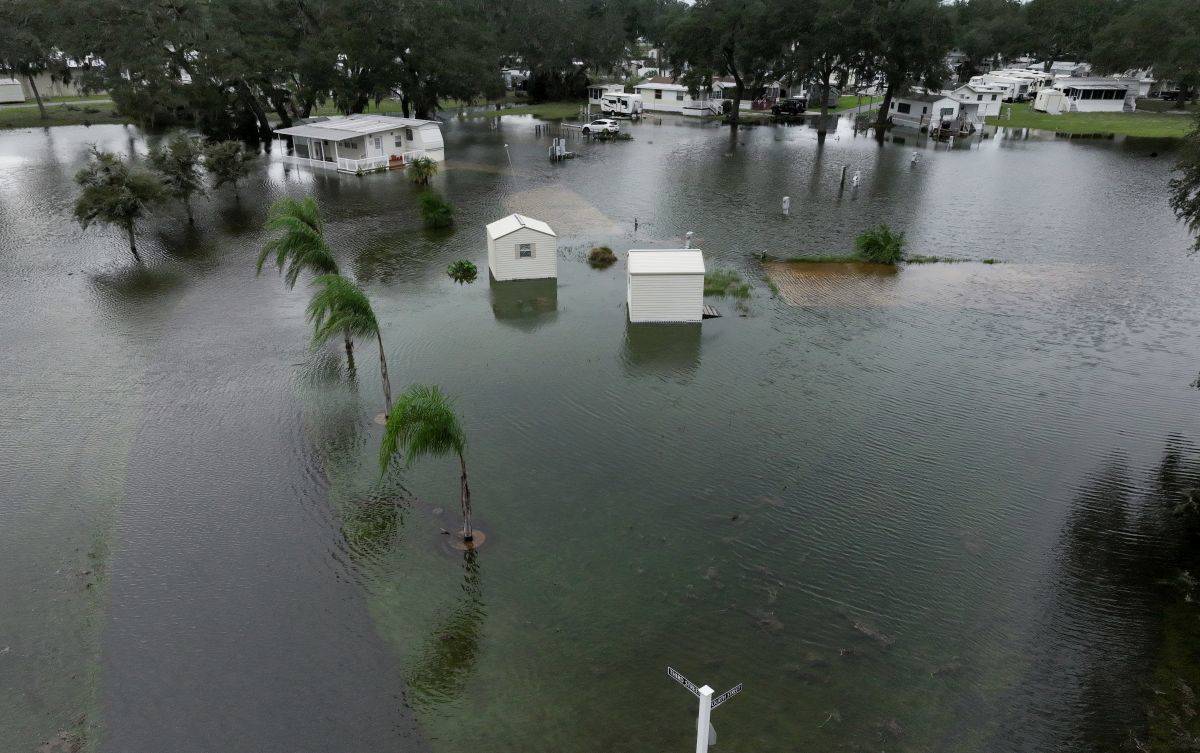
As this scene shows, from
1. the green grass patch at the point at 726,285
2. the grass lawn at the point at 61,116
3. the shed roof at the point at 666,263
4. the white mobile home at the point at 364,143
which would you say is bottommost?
the green grass patch at the point at 726,285

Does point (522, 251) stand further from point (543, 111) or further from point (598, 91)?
point (598, 91)

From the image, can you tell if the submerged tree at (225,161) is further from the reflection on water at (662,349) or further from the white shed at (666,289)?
the reflection on water at (662,349)

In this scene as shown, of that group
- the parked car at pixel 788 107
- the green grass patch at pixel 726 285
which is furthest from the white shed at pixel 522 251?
the parked car at pixel 788 107

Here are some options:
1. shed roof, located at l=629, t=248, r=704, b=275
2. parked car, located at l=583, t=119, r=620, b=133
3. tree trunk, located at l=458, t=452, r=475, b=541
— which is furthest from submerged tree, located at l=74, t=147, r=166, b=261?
parked car, located at l=583, t=119, r=620, b=133

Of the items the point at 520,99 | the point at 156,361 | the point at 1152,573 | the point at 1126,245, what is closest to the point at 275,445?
the point at 156,361

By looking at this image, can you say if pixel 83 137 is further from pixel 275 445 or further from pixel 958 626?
pixel 958 626

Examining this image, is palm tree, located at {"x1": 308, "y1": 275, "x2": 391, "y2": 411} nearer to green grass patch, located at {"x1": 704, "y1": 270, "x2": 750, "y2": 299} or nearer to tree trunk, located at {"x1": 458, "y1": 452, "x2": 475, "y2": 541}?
tree trunk, located at {"x1": 458, "y1": 452, "x2": 475, "y2": 541}
